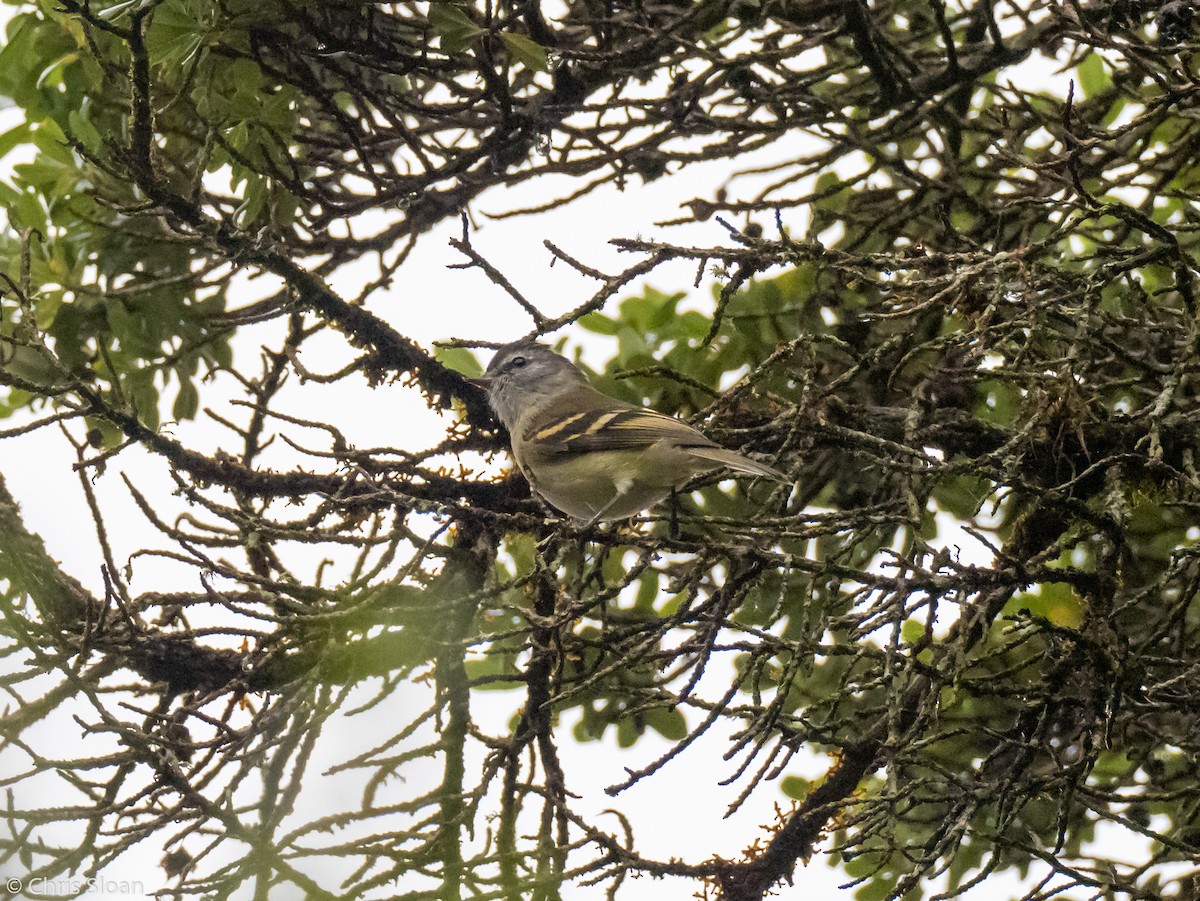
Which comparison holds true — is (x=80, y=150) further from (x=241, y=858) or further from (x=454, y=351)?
(x=454, y=351)

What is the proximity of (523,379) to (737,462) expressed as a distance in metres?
1.63

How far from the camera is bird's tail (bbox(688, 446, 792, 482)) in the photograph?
9.21 ft

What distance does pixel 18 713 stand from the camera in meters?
2.97

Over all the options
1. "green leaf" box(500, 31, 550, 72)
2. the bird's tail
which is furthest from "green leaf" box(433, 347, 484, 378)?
"green leaf" box(500, 31, 550, 72)

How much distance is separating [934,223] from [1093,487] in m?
1.19

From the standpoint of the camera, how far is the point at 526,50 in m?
2.87

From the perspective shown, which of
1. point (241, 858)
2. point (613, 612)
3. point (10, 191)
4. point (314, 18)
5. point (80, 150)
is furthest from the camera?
point (613, 612)

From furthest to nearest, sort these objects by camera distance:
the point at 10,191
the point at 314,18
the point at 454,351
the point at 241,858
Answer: the point at 454,351 → the point at 10,191 → the point at 314,18 → the point at 241,858

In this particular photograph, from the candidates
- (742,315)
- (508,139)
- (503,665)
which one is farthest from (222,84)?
(503,665)

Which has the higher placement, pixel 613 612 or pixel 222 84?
pixel 222 84

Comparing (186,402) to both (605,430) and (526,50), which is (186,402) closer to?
(605,430)

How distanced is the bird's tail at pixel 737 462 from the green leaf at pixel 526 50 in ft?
3.50

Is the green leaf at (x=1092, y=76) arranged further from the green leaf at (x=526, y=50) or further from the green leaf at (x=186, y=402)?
the green leaf at (x=186, y=402)

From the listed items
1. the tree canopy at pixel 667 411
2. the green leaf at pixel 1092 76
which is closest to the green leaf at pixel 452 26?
the tree canopy at pixel 667 411
